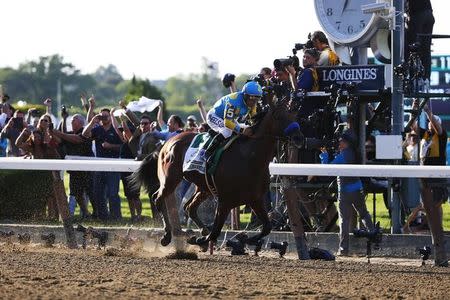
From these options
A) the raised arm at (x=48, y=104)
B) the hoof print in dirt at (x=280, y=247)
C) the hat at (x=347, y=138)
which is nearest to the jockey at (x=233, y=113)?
the hoof print in dirt at (x=280, y=247)

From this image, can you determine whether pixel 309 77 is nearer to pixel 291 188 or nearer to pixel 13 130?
pixel 291 188

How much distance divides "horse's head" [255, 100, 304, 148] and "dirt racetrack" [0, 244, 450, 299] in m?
1.29

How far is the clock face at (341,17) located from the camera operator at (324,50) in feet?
1.10

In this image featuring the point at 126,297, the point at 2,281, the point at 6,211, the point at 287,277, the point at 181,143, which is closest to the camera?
the point at 126,297

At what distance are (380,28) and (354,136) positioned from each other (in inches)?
54.7

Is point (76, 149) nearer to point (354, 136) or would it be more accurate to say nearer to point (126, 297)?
point (354, 136)

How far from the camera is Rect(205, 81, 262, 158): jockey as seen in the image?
12.0m

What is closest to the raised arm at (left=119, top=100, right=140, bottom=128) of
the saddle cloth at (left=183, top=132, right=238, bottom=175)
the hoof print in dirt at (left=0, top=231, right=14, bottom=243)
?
the hoof print in dirt at (left=0, top=231, right=14, bottom=243)

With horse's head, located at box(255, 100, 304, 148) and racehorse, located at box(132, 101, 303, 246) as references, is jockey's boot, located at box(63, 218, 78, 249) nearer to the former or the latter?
racehorse, located at box(132, 101, 303, 246)

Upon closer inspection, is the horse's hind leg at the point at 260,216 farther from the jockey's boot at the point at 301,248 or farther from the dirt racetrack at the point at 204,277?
the jockey's boot at the point at 301,248

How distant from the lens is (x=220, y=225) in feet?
39.2

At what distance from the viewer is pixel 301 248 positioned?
12.4 m

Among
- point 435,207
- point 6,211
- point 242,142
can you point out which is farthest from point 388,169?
point 6,211

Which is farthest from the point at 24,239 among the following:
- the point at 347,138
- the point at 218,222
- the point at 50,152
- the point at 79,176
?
the point at 347,138
